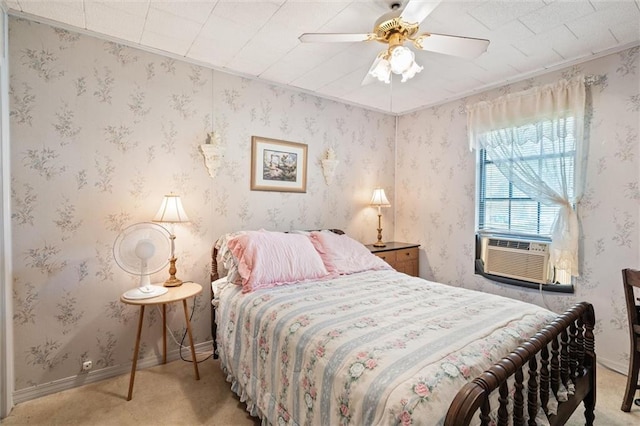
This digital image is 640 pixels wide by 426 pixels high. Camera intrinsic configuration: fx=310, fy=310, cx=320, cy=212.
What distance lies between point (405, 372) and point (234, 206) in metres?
2.14

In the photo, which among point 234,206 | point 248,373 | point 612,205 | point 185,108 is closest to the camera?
point 248,373

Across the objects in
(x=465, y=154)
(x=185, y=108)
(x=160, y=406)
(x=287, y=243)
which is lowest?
(x=160, y=406)

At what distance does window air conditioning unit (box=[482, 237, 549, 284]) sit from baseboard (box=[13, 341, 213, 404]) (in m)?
2.86

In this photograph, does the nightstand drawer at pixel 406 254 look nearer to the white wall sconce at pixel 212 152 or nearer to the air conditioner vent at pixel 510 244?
the air conditioner vent at pixel 510 244

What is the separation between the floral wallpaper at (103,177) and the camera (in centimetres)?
199

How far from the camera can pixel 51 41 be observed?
6.70 ft

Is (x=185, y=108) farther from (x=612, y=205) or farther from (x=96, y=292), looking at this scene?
(x=612, y=205)

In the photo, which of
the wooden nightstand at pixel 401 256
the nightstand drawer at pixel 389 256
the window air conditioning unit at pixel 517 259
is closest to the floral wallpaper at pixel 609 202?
the window air conditioning unit at pixel 517 259

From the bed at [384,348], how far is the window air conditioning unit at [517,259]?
122 cm

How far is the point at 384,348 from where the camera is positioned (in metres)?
1.22

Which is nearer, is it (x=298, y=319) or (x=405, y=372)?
(x=405, y=372)

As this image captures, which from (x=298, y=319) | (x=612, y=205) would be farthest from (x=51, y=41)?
(x=612, y=205)

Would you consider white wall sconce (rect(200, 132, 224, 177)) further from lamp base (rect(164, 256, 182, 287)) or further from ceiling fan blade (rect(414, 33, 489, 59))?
ceiling fan blade (rect(414, 33, 489, 59))

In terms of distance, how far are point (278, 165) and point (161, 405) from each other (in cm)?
209
